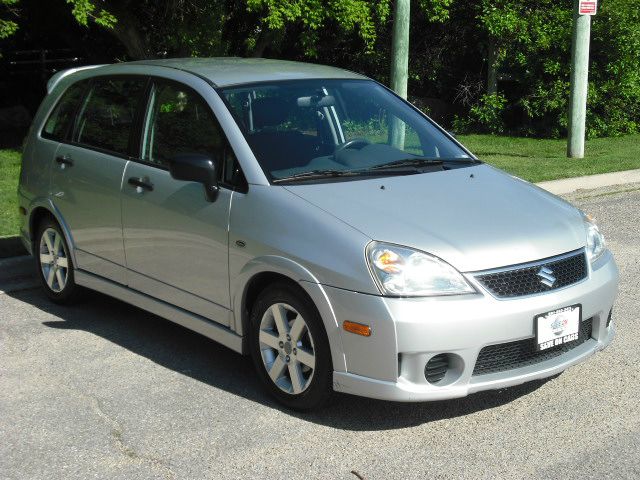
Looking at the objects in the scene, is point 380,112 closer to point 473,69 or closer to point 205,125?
point 205,125

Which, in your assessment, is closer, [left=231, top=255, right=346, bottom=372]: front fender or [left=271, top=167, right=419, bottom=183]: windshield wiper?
[left=231, top=255, right=346, bottom=372]: front fender

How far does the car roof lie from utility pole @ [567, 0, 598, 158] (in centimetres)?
757

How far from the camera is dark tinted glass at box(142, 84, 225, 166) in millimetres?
5664

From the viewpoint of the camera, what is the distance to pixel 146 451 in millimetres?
4684

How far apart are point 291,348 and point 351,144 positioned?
1.37 meters

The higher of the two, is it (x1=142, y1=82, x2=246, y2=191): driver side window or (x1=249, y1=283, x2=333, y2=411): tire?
(x1=142, y1=82, x2=246, y2=191): driver side window

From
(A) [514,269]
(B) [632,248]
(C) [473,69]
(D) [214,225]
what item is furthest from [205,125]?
(C) [473,69]

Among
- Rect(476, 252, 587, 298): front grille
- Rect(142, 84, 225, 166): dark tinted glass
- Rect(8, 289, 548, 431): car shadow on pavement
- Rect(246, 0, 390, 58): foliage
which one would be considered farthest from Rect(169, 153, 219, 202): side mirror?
Rect(246, 0, 390, 58): foliage

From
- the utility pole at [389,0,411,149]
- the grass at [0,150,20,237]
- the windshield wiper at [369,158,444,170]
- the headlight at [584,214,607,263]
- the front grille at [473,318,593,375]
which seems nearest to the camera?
the front grille at [473,318,593,375]

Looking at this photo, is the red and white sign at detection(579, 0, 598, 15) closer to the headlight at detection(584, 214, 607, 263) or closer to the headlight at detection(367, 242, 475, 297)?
the headlight at detection(584, 214, 607, 263)

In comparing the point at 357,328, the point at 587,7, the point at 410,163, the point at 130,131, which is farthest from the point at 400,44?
the point at 357,328

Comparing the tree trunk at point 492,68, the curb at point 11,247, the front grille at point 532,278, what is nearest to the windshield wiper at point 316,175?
the front grille at point 532,278

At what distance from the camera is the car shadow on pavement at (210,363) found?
506cm

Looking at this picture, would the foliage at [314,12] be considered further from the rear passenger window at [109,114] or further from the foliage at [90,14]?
the rear passenger window at [109,114]
